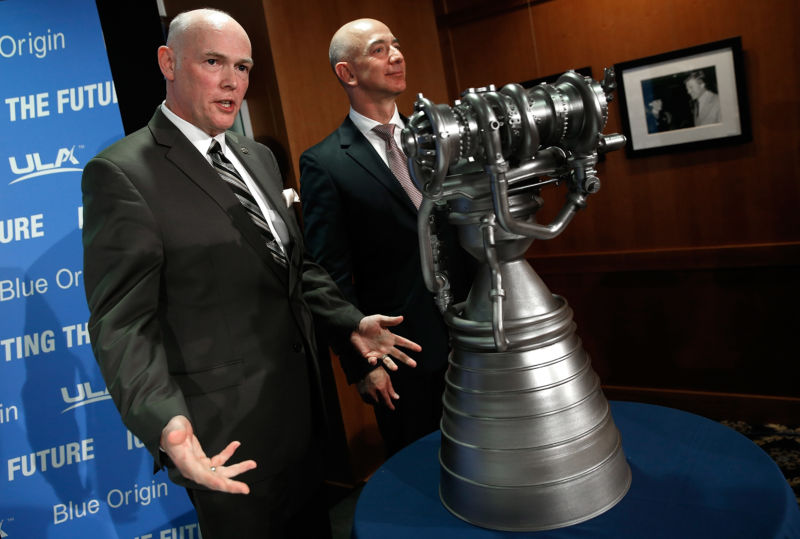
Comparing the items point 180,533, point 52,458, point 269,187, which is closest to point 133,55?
point 269,187

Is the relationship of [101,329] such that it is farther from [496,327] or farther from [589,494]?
[589,494]

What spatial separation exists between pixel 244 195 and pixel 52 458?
1343 mm

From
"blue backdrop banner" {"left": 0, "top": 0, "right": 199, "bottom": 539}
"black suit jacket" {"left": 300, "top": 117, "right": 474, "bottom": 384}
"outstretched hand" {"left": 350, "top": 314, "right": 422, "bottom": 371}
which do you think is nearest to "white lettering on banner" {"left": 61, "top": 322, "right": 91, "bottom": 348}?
"blue backdrop banner" {"left": 0, "top": 0, "right": 199, "bottom": 539}

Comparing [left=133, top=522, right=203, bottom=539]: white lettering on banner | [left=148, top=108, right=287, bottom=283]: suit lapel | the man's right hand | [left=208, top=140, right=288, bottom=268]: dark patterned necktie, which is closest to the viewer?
[left=148, top=108, right=287, bottom=283]: suit lapel

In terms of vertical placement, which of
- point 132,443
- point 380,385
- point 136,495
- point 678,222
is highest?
point 678,222

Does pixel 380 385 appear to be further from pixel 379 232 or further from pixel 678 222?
pixel 678 222

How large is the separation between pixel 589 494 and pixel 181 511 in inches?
75.4

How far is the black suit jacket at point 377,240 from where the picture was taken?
240cm

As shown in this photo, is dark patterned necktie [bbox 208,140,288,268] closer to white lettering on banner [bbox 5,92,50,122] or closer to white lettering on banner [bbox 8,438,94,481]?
white lettering on banner [bbox 5,92,50,122]

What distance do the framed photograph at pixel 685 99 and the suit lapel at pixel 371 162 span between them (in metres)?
2.02

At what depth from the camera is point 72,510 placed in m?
2.44

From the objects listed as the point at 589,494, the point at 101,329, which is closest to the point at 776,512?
the point at 589,494

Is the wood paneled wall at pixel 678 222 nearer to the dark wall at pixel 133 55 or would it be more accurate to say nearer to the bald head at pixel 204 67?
the dark wall at pixel 133 55

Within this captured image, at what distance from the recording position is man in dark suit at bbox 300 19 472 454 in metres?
2.39
